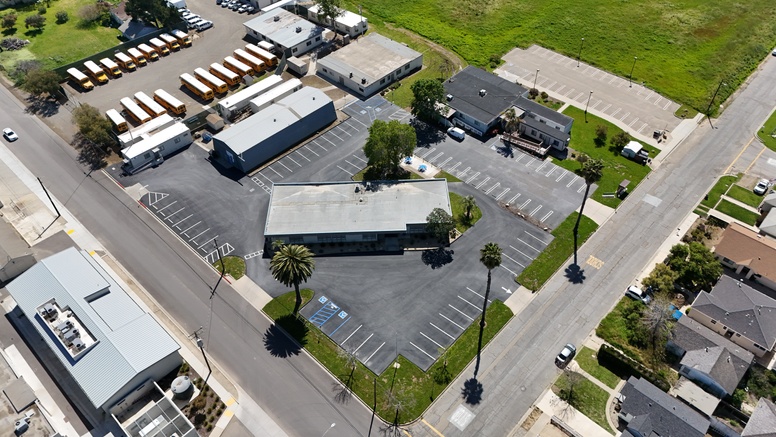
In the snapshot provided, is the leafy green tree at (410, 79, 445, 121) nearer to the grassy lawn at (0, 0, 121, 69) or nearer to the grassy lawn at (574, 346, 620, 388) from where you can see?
the grassy lawn at (574, 346, 620, 388)

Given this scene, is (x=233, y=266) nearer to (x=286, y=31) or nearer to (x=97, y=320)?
(x=97, y=320)

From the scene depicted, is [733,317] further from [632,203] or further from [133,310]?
[133,310]

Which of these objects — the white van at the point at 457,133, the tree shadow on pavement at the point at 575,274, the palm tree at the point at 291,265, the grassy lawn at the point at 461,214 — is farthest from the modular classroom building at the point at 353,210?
the tree shadow on pavement at the point at 575,274

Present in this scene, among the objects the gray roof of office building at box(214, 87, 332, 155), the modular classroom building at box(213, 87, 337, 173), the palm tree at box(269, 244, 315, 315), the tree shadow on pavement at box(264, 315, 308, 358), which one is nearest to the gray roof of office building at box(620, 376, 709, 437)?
the tree shadow on pavement at box(264, 315, 308, 358)

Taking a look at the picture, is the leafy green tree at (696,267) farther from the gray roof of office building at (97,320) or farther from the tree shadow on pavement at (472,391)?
the gray roof of office building at (97,320)

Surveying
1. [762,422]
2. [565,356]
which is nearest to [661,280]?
[565,356]

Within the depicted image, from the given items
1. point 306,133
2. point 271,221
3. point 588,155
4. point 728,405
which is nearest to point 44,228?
point 271,221

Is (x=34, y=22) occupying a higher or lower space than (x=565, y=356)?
lower
